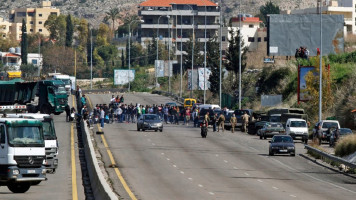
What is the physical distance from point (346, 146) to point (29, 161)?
2296cm

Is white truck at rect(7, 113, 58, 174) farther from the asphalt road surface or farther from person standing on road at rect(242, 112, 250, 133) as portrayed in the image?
person standing on road at rect(242, 112, 250, 133)

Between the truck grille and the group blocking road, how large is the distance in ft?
9.26

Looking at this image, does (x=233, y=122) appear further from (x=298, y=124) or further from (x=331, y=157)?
(x=331, y=157)

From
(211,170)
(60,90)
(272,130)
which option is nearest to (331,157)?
(211,170)

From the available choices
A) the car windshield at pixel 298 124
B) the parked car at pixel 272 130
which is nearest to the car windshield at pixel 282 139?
the car windshield at pixel 298 124

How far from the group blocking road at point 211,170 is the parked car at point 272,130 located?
2.16 ft

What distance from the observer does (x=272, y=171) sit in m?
41.1

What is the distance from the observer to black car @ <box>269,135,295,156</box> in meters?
49.1

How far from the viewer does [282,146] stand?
4919 centimetres

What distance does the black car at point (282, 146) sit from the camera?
49.1 metres

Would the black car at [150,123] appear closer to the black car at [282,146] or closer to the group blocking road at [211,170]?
the group blocking road at [211,170]

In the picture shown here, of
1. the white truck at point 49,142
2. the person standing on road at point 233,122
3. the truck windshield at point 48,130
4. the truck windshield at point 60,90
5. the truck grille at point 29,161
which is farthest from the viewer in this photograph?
the truck windshield at point 60,90

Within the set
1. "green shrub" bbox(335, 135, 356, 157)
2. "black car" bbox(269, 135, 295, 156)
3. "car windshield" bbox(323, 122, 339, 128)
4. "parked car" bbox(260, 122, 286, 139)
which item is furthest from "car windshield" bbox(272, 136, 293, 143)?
"parked car" bbox(260, 122, 286, 139)

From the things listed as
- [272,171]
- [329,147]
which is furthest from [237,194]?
[329,147]
